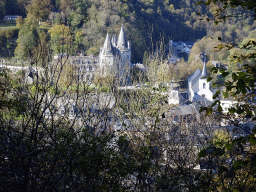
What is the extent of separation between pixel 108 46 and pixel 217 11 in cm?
3440

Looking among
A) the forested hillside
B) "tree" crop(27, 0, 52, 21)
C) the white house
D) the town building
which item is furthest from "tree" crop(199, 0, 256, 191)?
the town building

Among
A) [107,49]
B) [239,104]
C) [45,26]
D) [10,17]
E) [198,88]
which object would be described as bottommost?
[198,88]

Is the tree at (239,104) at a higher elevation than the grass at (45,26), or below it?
below

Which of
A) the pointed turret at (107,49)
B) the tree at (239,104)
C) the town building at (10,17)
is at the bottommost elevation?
the tree at (239,104)

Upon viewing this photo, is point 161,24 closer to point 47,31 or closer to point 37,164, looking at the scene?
point 47,31

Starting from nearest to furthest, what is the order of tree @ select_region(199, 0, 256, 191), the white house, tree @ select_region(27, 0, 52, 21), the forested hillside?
tree @ select_region(199, 0, 256, 191)
the white house
tree @ select_region(27, 0, 52, 21)
the forested hillside

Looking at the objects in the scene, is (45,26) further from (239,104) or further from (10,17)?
(239,104)

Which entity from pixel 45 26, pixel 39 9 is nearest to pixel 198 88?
pixel 39 9

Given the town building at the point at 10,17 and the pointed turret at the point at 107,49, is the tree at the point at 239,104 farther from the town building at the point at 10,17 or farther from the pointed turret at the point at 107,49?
the town building at the point at 10,17

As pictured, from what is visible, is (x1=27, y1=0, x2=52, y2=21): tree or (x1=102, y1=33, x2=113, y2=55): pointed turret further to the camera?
(x1=27, y1=0, x2=52, y2=21): tree

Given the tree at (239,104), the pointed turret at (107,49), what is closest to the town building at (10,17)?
the pointed turret at (107,49)

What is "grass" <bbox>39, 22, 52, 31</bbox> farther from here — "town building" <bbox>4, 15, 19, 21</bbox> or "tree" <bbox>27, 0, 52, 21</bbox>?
"town building" <bbox>4, 15, 19, 21</bbox>

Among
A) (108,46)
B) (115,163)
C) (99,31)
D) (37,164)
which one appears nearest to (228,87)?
(115,163)

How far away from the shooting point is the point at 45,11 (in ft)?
158
